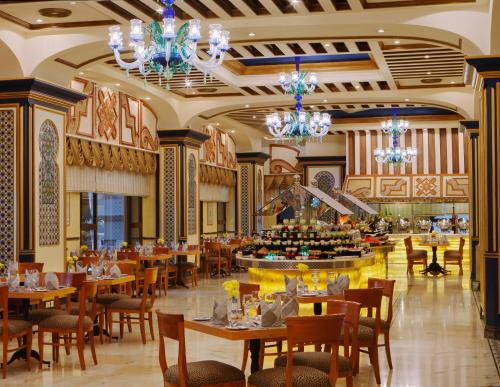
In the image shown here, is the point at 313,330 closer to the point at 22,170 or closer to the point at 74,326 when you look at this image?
the point at 74,326

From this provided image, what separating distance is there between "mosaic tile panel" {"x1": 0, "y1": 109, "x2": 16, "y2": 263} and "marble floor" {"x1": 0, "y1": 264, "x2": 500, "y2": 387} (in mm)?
2283

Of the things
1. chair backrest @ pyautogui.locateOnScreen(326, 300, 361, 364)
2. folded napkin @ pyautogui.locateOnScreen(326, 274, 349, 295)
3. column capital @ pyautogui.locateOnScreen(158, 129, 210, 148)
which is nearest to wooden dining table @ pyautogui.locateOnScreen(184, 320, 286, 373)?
chair backrest @ pyautogui.locateOnScreen(326, 300, 361, 364)

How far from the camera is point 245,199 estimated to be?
22031 mm

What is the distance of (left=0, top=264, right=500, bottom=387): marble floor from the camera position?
22.1 feet

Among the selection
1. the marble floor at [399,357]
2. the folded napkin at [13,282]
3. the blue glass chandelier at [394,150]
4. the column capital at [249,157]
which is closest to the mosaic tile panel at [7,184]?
the marble floor at [399,357]

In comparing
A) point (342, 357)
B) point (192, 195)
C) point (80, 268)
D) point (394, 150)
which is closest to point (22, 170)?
point (80, 268)

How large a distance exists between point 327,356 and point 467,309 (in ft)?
21.7

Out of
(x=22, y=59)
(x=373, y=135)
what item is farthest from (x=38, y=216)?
(x=373, y=135)

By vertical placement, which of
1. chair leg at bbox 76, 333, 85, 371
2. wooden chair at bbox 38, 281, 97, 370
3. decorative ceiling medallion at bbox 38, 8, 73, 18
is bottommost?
chair leg at bbox 76, 333, 85, 371

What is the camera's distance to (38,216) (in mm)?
10367

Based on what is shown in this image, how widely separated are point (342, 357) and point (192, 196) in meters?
11.7

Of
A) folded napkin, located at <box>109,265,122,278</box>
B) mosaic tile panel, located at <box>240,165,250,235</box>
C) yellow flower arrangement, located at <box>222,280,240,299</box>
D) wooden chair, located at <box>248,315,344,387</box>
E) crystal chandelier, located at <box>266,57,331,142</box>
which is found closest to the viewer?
wooden chair, located at <box>248,315,344,387</box>

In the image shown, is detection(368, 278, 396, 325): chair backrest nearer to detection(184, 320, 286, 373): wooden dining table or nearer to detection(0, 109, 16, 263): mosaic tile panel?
detection(184, 320, 286, 373): wooden dining table

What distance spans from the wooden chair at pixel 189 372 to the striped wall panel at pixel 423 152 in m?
16.9
